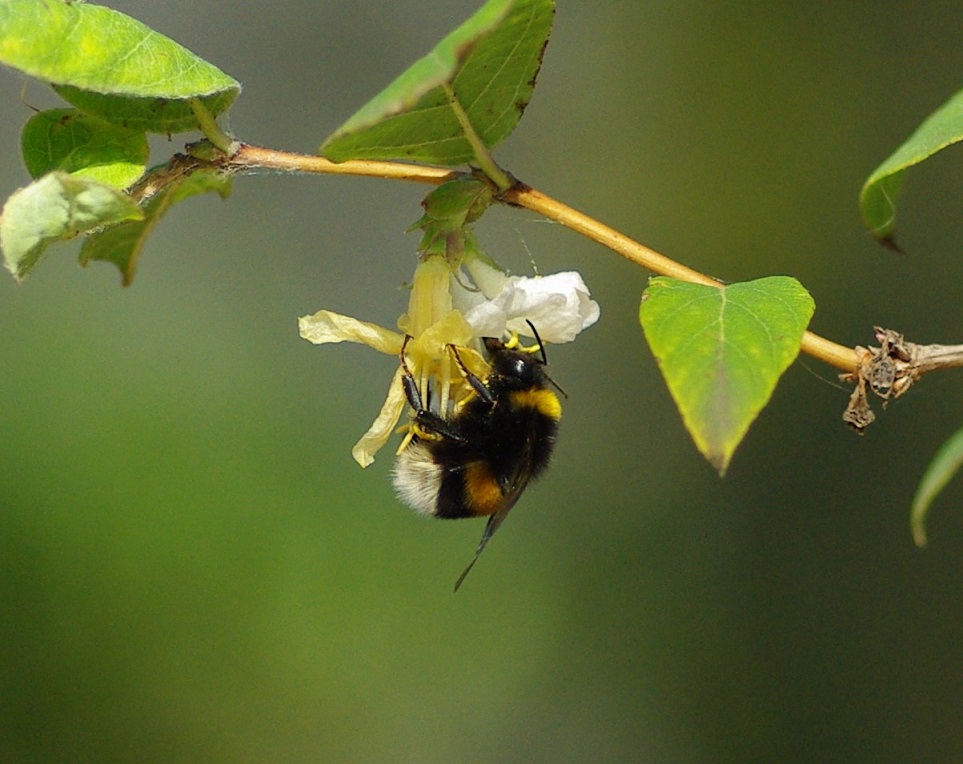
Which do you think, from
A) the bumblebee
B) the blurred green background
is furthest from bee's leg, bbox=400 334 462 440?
the blurred green background

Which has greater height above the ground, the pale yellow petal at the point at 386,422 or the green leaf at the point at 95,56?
the green leaf at the point at 95,56

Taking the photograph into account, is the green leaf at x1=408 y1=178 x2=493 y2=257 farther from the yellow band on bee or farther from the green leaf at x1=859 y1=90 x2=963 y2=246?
the green leaf at x1=859 y1=90 x2=963 y2=246

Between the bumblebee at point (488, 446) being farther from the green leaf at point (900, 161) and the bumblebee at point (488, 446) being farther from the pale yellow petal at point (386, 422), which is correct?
the green leaf at point (900, 161)

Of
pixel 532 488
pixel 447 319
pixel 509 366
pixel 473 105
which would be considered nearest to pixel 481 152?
pixel 473 105

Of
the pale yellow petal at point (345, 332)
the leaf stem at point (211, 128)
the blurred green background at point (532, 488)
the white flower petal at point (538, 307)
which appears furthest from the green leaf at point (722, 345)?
the blurred green background at point (532, 488)

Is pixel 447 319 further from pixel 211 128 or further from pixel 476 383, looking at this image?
pixel 211 128

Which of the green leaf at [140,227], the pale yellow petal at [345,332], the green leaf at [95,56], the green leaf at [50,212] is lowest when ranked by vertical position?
the pale yellow petal at [345,332]
